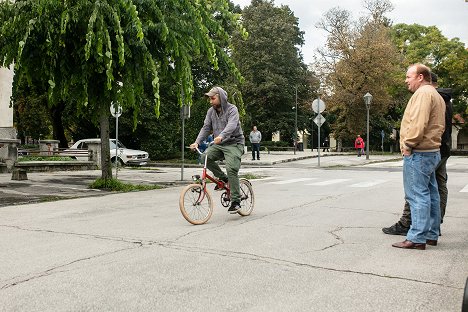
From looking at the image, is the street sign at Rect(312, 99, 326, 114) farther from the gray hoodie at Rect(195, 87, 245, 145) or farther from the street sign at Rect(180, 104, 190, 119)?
the gray hoodie at Rect(195, 87, 245, 145)

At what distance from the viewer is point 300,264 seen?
15.7 ft

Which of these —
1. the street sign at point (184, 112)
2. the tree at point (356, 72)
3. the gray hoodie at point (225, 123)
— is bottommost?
the gray hoodie at point (225, 123)

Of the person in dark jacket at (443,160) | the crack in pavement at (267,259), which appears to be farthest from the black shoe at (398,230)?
the crack in pavement at (267,259)

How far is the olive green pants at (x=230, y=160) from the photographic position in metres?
7.41

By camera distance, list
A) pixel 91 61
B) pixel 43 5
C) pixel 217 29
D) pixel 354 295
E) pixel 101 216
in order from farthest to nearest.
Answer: pixel 217 29
pixel 91 61
pixel 43 5
pixel 101 216
pixel 354 295

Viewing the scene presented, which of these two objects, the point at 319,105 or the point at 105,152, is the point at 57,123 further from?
the point at 105,152

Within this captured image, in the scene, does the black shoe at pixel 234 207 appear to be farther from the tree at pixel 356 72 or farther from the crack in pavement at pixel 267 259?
the tree at pixel 356 72

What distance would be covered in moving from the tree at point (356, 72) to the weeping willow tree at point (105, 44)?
34.8 meters

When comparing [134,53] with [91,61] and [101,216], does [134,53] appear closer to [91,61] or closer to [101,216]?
[91,61]

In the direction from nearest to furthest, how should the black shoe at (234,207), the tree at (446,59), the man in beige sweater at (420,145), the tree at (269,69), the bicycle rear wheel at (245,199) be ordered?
the man in beige sweater at (420,145), the black shoe at (234,207), the bicycle rear wheel at (245,199), the tree at (269,69), the tree at (446,59)

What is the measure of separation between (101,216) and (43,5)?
183 inches

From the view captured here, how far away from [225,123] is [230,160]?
22.5 inches

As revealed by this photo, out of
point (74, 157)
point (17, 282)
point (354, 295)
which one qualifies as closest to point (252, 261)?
point (354, 295)

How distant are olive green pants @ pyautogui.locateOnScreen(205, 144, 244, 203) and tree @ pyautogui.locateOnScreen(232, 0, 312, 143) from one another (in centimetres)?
4018
